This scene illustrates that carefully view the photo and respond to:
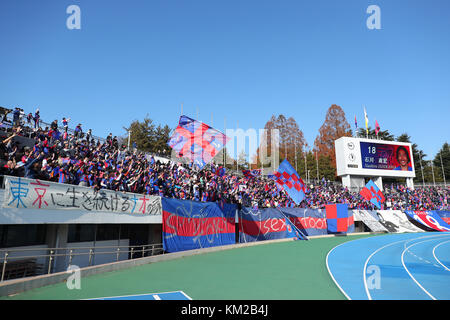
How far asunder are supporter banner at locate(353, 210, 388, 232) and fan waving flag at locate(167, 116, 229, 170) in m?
27.1

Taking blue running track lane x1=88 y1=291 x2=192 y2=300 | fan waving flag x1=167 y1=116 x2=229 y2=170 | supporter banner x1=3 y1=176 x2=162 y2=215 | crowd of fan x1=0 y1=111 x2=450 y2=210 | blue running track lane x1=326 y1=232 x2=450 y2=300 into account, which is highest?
fan waving flag x1=167 y1=116 x2=229 y2=170

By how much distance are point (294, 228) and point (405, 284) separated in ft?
60.5

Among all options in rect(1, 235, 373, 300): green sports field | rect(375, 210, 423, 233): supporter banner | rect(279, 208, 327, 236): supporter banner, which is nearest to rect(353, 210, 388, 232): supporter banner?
rect(375, 210, 423, 233): supporter banner

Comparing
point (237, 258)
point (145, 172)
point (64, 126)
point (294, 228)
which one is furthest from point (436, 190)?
point (64, 126)

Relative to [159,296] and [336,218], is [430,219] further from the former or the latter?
[159,296]

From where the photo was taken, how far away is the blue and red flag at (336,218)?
1310 inches

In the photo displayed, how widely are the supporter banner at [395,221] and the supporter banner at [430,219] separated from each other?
4.84 feet

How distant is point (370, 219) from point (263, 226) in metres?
21.5

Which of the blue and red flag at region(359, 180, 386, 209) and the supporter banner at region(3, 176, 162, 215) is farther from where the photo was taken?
the blue and red flag at region(359, 180, 386, 209)

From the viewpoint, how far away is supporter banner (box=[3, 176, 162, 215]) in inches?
385

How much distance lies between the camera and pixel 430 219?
139ft

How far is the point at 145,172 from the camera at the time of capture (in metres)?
17.1

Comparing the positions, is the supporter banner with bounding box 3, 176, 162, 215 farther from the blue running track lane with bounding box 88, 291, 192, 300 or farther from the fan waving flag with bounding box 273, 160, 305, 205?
the fan waving flag with bounding box 273, 160, 305, 205

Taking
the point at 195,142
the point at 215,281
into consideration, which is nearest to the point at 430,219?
the point at 195,142
